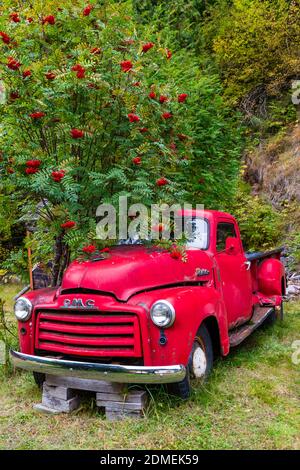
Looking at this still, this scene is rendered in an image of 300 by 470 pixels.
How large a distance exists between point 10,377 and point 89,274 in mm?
1746

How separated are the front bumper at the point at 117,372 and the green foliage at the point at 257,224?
729 centimetres

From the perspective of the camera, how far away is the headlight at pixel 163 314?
3408 mm

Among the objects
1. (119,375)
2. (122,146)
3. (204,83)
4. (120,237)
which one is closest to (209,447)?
(119,375)

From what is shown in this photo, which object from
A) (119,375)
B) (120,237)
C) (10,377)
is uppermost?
(120,237)

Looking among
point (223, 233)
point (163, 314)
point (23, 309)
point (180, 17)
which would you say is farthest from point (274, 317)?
point (180, 17)

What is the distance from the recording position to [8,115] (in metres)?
4.26

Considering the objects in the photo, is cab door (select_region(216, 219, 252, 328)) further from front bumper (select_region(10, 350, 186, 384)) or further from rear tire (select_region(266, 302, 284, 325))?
front bumper (select_region(10, 350, 186, 384))

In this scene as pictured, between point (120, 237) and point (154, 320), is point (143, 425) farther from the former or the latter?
point (120, 237)

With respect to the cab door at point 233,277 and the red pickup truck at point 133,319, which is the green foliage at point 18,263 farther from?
the cab door at point 233,277

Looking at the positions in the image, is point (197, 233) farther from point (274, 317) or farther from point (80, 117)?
point (274, 317)

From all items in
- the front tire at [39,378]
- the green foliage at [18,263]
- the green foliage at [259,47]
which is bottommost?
the front tire at [39,378]

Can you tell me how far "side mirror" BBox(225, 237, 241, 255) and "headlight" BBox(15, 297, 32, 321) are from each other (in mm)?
2280

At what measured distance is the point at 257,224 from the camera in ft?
33.7

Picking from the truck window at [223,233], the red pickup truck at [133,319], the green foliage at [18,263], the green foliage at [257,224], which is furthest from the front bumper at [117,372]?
the green foliage at [257,224]
